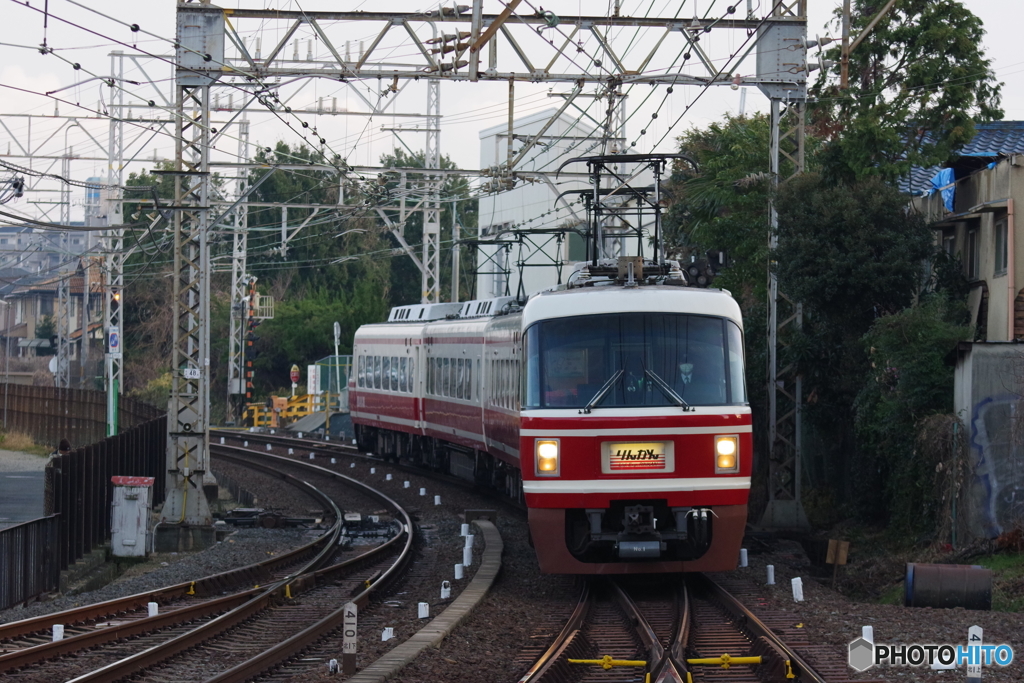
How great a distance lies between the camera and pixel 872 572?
1655 cm

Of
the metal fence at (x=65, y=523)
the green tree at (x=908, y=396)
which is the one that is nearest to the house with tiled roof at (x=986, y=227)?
the green tree at (x=908, y=396)

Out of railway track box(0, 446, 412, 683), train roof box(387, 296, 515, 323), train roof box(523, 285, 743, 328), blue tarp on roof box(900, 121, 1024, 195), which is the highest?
blue tarp on roof box(900, 121, 1024, 195)

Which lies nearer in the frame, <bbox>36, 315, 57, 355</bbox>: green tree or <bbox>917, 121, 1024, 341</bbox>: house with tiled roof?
<bbox>917, 121, 1024, 341</bbox>: house with tiled roof

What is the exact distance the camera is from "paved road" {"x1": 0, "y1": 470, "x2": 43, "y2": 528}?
795 inches

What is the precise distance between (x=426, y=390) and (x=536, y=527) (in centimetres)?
1574

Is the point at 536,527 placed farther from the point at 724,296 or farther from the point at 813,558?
the point at 813,558

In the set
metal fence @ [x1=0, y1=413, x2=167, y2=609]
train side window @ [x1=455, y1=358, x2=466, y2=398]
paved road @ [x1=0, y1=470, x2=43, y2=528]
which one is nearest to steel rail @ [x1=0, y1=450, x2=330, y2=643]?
metal fence @ [x1=0, y1=413, x2=167, y2=609]

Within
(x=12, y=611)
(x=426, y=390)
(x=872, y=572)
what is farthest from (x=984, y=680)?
(x=426, y=390)

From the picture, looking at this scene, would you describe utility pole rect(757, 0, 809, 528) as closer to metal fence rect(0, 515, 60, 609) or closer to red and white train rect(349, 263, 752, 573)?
red and white train rect(349, 263, 752, 573)

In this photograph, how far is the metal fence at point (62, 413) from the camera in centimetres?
2952

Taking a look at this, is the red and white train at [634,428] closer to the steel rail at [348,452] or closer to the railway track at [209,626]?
the railway track at [209,626]

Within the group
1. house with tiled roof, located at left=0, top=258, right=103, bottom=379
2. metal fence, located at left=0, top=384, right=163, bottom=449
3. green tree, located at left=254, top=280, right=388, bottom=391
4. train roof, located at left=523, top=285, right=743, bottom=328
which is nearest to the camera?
train roof, located at left=523, top=285, right=743, bottom=328

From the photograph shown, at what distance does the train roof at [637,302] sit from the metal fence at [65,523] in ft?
20.9

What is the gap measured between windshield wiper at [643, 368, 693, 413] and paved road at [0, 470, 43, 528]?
37.0ft
